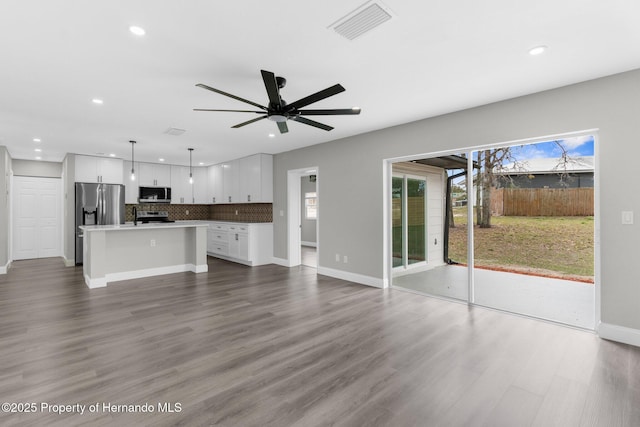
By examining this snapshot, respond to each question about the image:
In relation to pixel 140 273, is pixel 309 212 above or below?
above

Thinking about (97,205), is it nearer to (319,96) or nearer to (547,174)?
(319,96)

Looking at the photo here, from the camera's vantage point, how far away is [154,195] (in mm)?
8062

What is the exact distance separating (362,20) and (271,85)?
810mm

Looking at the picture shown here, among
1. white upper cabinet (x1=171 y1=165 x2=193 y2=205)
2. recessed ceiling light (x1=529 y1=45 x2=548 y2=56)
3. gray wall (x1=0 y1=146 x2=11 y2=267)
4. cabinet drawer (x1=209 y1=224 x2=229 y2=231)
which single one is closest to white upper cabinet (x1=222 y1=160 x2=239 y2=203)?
cabinet drawer (x1=209 y1=224 x2=229 y2=231)

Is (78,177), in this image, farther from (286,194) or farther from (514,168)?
(514,168)

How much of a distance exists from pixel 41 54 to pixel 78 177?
5293 millimetres

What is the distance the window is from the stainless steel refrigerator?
206 inches

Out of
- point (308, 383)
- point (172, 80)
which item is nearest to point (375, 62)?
point (172, 80)

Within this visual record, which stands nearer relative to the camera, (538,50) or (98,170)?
(538,50)

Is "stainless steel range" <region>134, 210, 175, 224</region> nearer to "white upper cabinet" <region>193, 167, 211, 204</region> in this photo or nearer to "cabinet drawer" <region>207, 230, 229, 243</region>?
"white upper cabinet" <region>193, 167, 211, 204</region>

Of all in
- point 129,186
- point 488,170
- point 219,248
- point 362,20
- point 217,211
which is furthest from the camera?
point 217,211

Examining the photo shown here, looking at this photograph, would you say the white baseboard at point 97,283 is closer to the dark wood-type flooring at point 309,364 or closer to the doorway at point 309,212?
the dark wood-type flooring at point 309,364

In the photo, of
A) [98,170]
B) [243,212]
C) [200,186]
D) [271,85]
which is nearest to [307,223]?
[243,212]

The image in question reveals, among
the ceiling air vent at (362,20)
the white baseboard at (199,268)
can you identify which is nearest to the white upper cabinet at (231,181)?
the white baseboard at (199,268)
